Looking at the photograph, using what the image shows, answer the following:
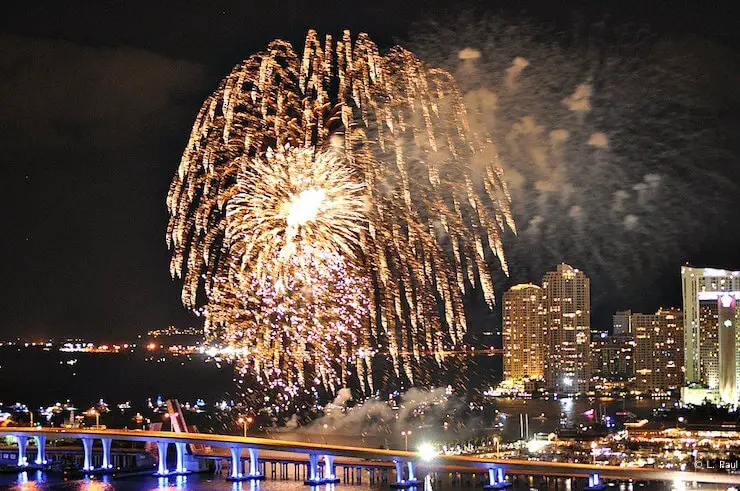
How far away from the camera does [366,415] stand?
48.7 m

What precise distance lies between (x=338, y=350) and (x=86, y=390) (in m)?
70.0

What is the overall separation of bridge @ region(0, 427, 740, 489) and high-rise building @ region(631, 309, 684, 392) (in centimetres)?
5348

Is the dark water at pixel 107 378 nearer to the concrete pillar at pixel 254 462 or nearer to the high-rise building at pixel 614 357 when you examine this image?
the high-rise building at pixel 614 357

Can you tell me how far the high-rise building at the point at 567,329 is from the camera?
267 feet

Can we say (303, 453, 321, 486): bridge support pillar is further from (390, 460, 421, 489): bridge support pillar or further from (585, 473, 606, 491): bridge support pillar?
(585, 473, 606, 491): bridge support pillar

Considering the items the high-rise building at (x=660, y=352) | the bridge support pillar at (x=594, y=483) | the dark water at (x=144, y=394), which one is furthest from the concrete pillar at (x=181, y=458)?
the high-rise building at (x=660, y=352)

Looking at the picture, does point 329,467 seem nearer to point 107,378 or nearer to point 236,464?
point 236,464

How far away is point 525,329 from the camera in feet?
273

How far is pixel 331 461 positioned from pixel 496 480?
14.3 feet

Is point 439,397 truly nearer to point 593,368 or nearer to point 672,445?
point 672,445

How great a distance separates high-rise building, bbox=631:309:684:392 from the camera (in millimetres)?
80000

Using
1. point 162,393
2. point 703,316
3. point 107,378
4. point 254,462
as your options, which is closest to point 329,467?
point 254,462

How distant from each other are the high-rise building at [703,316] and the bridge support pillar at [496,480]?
4369 centimetres

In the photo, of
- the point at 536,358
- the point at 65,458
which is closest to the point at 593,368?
the point at 536,358
